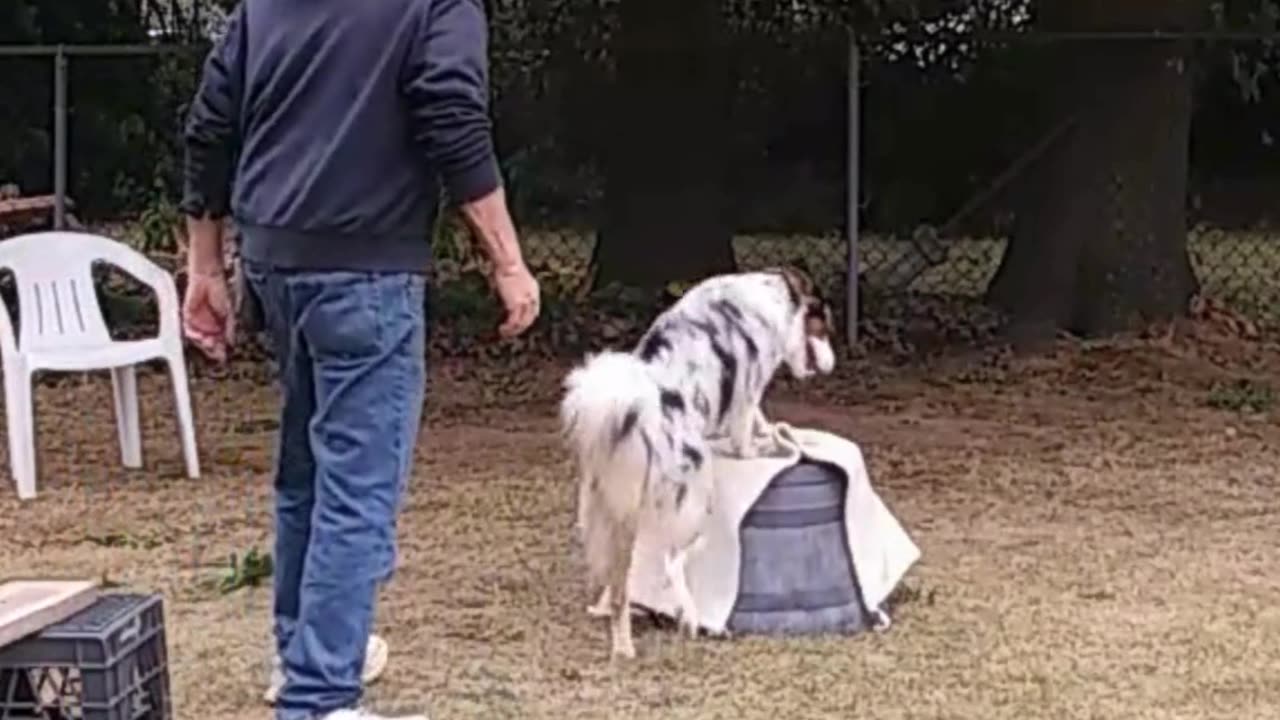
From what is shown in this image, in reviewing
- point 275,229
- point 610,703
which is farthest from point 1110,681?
point 275,229

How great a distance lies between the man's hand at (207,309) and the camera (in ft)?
14.1

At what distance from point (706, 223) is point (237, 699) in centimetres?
685

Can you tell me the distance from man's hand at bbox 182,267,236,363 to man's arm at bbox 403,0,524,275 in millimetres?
601

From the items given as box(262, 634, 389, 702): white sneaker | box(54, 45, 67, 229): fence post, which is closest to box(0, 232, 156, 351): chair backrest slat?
box(262, 634, 389, 702): white sneaker

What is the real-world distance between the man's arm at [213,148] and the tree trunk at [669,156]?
22.8ft

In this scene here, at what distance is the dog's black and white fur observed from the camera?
494cm

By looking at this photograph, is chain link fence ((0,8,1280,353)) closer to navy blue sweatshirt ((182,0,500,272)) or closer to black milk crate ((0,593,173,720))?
navy blue sweatshirt ((182,0,500,272))

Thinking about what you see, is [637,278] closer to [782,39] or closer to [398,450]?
[782,39]

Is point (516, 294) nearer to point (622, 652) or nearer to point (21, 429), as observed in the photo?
point (622, 652)

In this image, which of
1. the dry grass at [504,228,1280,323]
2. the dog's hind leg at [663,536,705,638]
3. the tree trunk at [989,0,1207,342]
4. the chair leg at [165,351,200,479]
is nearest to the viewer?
the dog's hind leg at [663,536,705,638]

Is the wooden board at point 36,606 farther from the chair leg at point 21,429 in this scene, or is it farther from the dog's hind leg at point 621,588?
the chair leg at point 21,429

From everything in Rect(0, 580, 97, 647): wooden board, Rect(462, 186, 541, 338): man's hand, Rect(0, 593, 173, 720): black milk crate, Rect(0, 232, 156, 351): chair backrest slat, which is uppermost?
Rect(462, 186, 541, 338): man's hand

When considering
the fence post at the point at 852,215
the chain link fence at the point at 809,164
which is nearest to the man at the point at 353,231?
the chain link fence at the point at 809,164

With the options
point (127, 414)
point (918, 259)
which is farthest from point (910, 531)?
point (918, 259)
